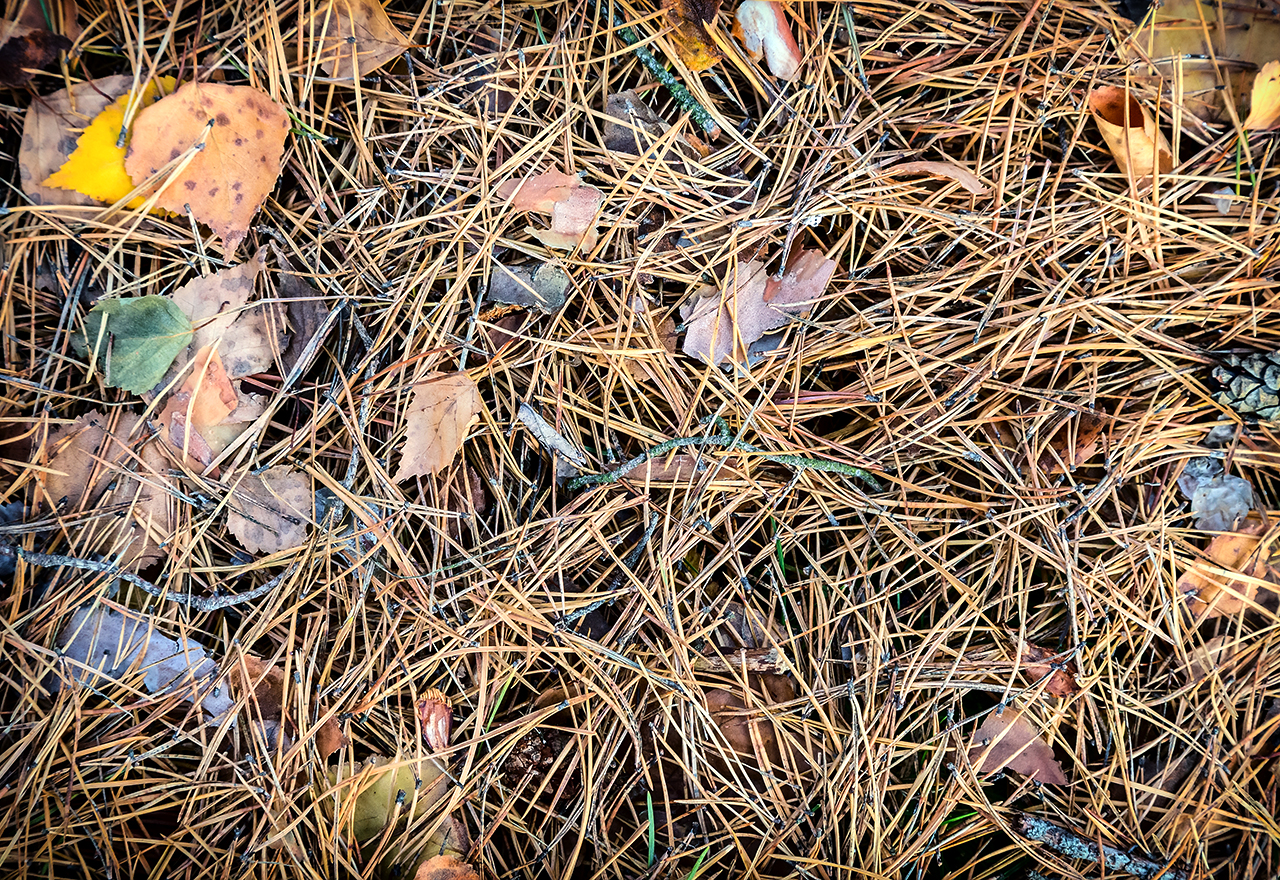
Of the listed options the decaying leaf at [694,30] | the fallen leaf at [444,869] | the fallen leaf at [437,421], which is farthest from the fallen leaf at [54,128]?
Answer: the fallen leaf at [444,869]

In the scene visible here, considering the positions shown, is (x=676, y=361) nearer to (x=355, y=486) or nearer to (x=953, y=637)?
(x=355, y=486)

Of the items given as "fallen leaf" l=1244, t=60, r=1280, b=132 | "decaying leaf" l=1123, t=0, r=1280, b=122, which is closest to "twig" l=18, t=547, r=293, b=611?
"decaying leaf" l=1123, t=0, r=1280, b=122

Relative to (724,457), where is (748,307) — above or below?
above

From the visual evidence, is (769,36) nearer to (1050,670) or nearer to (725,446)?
(725,446)

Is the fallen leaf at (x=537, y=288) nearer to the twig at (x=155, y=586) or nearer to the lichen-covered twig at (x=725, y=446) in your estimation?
the lichen-covered twig at (x=725, y=446)

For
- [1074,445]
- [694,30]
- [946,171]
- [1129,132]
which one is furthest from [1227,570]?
[694,30]
